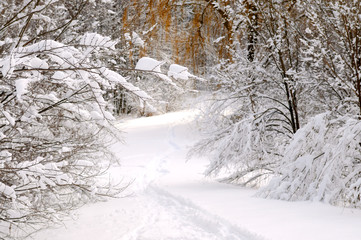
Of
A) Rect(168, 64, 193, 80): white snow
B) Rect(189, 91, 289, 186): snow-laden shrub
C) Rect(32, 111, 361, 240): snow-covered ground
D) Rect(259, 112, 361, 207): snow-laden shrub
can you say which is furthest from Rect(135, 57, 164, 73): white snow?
Rect(189, 91, 289, 186): snow-laden shrub

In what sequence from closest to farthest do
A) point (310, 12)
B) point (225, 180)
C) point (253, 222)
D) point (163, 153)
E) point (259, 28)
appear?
point (253, 222) → point (310, 12) → point (259, 28) → point (225, 180) → point (163, 153)

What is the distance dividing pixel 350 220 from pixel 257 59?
4404mm

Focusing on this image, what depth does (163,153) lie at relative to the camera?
16328mm

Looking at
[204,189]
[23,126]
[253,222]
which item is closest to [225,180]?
[204,189]

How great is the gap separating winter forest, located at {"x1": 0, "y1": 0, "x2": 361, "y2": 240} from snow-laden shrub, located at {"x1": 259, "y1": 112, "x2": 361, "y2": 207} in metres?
0.02

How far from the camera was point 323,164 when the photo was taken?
5.75m

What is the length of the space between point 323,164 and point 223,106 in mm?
3369

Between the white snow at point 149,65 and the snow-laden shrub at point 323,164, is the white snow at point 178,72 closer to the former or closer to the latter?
the white snow at point 149,65

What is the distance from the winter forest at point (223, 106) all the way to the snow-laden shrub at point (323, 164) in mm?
17

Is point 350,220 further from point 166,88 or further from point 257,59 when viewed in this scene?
point 166,88

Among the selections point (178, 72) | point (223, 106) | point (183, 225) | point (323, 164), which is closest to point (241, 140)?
point (223, 106)

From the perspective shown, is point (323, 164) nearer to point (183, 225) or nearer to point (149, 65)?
point (183, 225)

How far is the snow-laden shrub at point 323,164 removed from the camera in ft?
17.5

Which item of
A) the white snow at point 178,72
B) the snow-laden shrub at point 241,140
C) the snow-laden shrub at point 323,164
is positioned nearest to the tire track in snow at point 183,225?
the snow-laden shrub at point 323,164
